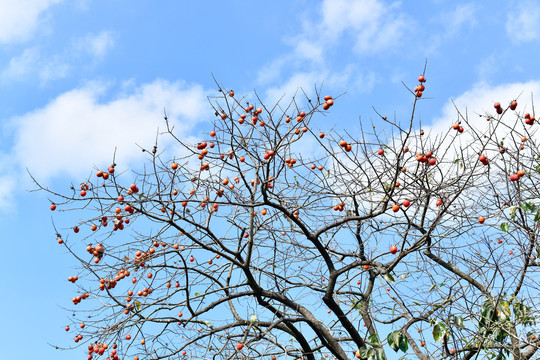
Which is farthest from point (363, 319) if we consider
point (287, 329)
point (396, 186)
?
point (396, 186)

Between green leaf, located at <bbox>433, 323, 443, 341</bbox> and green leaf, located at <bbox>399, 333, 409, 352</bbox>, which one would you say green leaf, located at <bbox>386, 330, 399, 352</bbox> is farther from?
green leaf, located at <bbox>433, 323, 443, 341</bbox>

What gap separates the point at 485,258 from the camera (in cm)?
548

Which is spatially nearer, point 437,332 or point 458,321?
point 437,332

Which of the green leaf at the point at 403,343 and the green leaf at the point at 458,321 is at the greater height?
the green leaf at the point at 458,321

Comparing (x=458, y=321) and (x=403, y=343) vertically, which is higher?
(x=458, y=321)

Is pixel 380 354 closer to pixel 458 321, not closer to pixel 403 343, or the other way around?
pixel 403 343

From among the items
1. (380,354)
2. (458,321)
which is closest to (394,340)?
(380,354)

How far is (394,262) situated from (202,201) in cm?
207

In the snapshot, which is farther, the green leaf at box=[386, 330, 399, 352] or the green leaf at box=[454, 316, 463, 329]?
the green leaf at box=[454, 316, 463, 329]

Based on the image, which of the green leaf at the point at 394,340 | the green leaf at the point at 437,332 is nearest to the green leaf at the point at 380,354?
the green leaf at the point at 394,340

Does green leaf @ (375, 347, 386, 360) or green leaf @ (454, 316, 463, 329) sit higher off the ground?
green leaf @ (454, 316, 463, 329)

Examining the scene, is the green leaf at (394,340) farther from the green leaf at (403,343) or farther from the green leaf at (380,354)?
the green leaf at (380,354)

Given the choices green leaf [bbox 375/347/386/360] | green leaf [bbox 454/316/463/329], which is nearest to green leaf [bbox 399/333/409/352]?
green leaf [bbox 375/347/386/360]

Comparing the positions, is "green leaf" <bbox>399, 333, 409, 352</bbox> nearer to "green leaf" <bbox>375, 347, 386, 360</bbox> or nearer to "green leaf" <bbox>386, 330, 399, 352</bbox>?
"green leaf" <bbox>386, 330, 399, 352</bbox>
